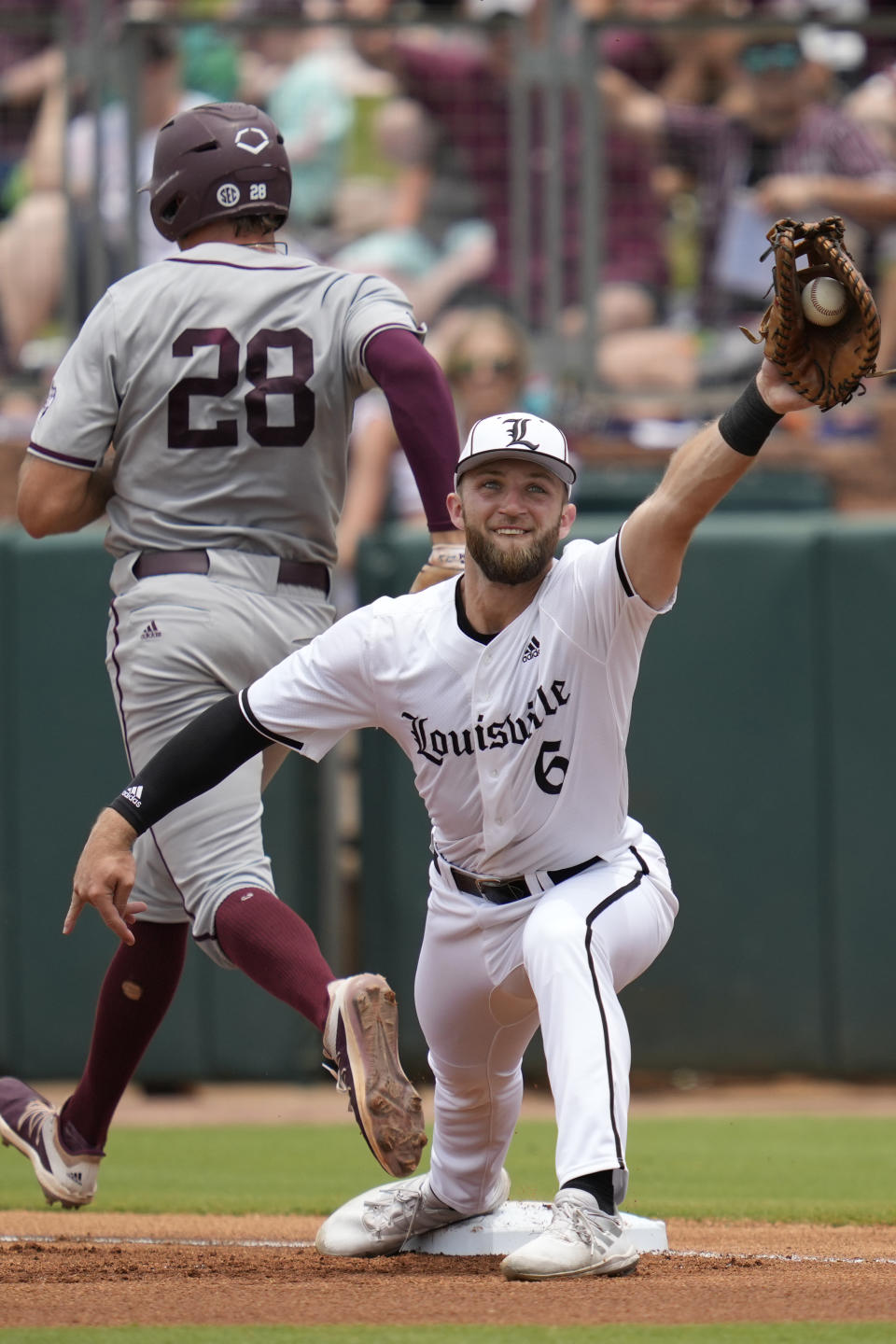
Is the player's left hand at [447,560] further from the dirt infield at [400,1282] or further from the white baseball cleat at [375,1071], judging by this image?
the dirt infield at [400,1282]

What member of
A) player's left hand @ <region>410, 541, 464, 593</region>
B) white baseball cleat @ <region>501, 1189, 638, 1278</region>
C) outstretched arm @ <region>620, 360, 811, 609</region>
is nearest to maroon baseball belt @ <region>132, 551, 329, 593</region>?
player's left hand @ <region>410, 541, 464, 593</region>

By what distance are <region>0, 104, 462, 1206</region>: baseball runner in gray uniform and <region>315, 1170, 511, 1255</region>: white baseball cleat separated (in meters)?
0.60

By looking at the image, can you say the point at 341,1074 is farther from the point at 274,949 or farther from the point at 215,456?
the point at 215,456

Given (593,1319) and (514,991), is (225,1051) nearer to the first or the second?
(514,991)

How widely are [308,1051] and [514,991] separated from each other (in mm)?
3520

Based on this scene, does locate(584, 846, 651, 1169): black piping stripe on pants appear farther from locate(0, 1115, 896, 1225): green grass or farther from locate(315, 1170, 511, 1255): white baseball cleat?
locate(0, 1115, 896, 1225): green grass

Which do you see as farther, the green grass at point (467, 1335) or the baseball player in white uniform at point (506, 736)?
the baseball player in white uniform at point (506, 736)

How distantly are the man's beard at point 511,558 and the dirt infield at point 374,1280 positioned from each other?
1189mm

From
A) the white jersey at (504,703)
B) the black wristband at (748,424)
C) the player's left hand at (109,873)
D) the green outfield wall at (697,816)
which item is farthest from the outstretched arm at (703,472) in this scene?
the green outfield wall at (697,816)

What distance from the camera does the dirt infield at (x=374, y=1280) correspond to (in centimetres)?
282

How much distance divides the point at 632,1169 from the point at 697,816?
1.84 metres

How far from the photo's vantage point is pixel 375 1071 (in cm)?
313

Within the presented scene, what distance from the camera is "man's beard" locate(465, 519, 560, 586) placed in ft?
10.9

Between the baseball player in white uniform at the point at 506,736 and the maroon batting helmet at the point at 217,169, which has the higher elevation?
the maroon batting helmet at the point at 217,169
